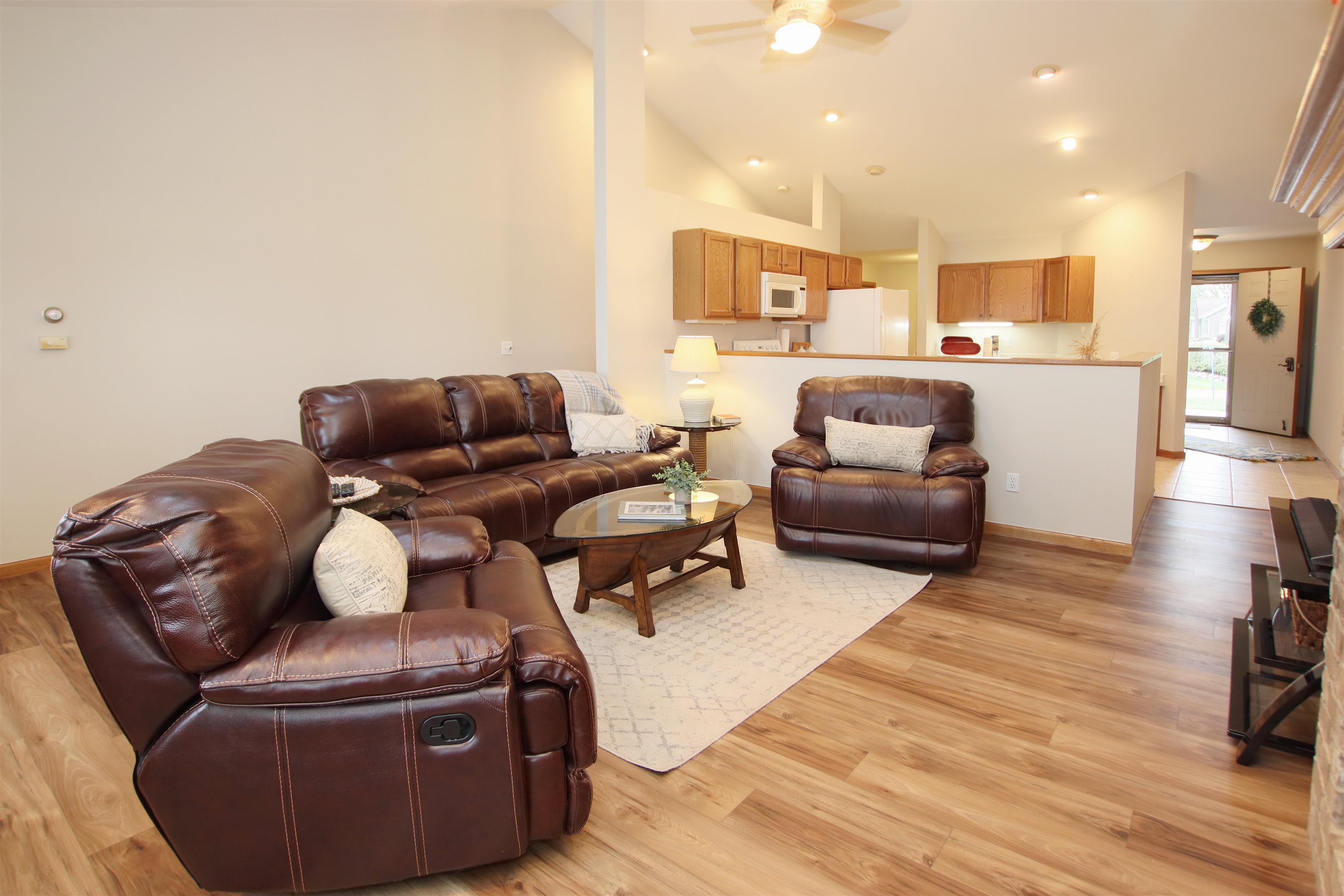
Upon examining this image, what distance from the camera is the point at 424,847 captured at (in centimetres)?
153

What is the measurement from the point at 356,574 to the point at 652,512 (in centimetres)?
150

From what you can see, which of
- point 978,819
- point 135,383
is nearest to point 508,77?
point 135,383

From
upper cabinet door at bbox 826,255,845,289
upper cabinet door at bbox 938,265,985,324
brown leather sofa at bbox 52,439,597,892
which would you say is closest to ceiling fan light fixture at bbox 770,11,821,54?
upper cabinet door at bbox 826,255,845,289

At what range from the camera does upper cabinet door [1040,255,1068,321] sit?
749cm

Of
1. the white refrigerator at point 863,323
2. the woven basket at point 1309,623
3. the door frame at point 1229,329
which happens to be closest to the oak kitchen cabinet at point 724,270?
the white refrigerator at point 863,323

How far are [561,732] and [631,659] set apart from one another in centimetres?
115

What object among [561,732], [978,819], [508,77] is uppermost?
[508,77]

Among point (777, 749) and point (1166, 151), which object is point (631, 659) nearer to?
point (777, 749)

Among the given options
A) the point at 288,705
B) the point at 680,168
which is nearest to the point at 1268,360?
the point at 680,168

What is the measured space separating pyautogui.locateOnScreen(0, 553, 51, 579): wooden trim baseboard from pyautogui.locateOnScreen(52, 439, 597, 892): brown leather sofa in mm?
3219

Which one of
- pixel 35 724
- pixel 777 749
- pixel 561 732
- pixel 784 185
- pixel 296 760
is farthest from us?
pixel 784 185

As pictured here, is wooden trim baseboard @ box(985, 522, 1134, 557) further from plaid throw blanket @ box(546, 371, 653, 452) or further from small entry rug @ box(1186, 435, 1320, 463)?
small entry rug @ box(1186, 435, 1320, 463)

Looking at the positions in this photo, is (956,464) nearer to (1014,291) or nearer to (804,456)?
(804,456)

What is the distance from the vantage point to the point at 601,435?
4594mm
